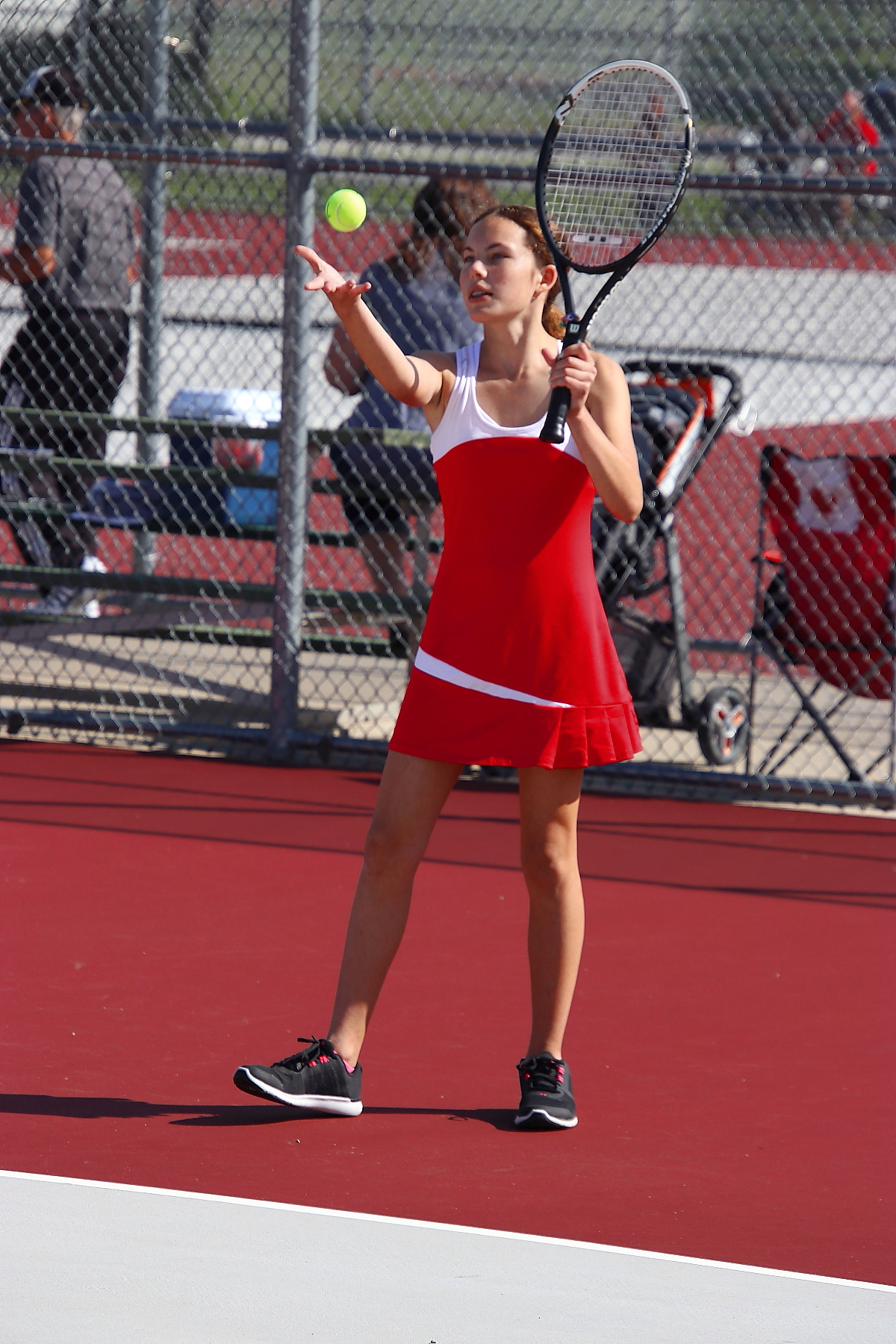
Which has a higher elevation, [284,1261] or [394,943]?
[394,943]

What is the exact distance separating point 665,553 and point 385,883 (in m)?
3.26

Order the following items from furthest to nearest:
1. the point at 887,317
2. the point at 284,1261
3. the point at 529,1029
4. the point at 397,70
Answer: the point at 887,317 → the point at 397,70 → the point at 529,1029 → the point at 284,1261

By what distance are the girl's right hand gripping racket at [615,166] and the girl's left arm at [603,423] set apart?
10.5 inches

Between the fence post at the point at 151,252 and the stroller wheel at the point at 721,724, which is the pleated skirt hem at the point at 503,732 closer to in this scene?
the stroller wheel at the point at 721,724

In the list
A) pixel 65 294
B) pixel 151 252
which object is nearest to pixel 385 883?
pixel 65 294

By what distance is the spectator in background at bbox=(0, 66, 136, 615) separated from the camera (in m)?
7.18

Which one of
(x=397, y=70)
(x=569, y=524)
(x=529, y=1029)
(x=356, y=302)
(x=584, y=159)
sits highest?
(x=397, y=70)

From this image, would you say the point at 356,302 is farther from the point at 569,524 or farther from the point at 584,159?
the point at 584,159

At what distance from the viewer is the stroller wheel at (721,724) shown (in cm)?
642

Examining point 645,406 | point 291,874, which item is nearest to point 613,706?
point 291,874

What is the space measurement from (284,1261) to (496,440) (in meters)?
1.50

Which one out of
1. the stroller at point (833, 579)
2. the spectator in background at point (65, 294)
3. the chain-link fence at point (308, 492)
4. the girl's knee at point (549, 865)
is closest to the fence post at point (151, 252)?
the chain-link fence at point (308, 492)

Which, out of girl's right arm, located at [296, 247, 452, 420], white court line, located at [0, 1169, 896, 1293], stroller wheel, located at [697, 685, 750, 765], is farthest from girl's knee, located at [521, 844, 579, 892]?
stroller wheel, located at [697, 685, 750, 765]

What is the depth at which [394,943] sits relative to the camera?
3.41m
